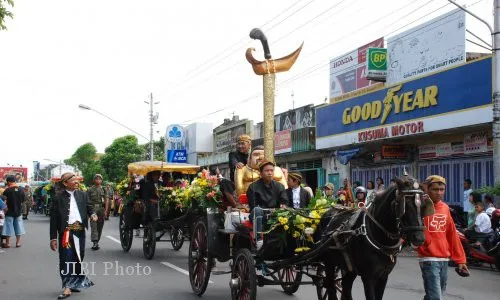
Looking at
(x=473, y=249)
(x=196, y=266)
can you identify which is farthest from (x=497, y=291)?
(x=196, y=266)

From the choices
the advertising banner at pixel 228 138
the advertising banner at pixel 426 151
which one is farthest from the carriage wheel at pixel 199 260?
the advertising banner at pixel 228 138

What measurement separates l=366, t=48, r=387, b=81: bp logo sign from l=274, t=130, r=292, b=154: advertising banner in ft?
24.7

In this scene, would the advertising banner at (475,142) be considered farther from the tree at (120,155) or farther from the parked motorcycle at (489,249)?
the tree at (120,155)

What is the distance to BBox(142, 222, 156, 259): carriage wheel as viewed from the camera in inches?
503

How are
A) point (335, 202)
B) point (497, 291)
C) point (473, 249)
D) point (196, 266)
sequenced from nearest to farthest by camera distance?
point (335, 202), point (196, 266), point (497, 291), point (473, 249)

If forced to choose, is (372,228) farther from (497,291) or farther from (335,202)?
(497,291)

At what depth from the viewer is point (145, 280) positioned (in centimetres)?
1013

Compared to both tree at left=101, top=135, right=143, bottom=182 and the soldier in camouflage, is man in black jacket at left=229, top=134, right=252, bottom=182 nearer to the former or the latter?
the soldier in camouflage

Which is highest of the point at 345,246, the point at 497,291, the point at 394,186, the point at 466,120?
the point at 466,120

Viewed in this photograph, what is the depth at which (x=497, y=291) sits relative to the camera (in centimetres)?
991

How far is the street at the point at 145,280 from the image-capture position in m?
8.99

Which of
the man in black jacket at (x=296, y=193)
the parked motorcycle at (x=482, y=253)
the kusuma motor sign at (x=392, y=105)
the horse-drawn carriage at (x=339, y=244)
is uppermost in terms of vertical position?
the kusuma motor sign at (x=392, y=105)

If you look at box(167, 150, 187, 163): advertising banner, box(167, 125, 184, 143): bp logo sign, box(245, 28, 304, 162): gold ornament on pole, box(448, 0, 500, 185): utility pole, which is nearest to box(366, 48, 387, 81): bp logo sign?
box(448, 0, 500, 185): utility pole

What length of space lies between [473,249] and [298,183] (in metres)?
5.01
